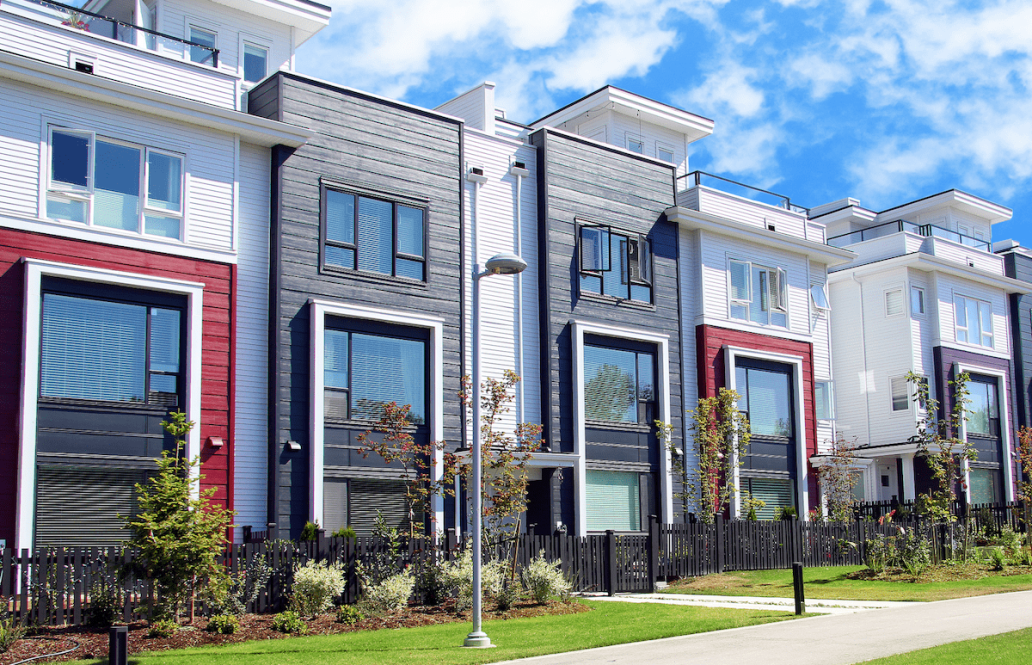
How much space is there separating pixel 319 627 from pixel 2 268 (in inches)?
371

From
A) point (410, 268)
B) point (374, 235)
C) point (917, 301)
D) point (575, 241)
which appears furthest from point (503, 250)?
point (917, 301)

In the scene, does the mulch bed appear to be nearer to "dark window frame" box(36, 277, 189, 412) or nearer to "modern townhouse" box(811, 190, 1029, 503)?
"dark window frame" box(36, 277, 189, 412)

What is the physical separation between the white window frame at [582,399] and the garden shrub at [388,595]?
922 centimetres

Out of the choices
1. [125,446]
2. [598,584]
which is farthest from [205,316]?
[598,584]

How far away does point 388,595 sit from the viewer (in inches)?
727

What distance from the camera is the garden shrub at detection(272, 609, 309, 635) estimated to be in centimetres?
1673

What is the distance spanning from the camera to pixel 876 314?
135ft

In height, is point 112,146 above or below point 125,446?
above

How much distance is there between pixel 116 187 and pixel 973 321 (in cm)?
3380

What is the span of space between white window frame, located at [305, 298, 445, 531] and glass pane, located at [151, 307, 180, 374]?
2929 millimetres

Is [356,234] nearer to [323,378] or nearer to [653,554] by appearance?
[323,378]

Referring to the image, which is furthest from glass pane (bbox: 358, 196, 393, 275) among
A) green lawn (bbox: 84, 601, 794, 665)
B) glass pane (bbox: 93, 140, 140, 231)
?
green lawn (bbox: 84, 601, 794, 665)

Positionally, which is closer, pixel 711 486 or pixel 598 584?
pixel 598 584

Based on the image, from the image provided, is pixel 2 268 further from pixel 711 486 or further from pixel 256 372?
pixel 711 486
